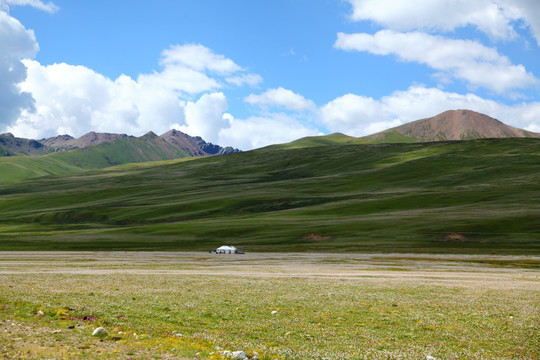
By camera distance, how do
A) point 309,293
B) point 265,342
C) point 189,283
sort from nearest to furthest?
point 265,342
point 309,293
point 189,283

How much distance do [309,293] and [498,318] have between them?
14.5 meters

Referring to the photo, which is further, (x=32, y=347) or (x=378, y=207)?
(x=378, y=207)

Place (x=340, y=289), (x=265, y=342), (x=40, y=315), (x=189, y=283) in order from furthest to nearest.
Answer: (x=189, y=283), (x=340, y=289), (x=40, y=315), (x=265, y=342)

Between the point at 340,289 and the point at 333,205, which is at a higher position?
the point at 333,205

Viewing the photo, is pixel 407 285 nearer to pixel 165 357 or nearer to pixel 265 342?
pixel 265 342

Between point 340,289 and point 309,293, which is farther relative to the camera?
point 340,289

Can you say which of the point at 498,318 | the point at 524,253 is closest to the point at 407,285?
the point at 498,318

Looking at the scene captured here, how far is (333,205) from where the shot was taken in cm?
19012

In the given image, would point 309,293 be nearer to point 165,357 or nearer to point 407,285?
point 407,285

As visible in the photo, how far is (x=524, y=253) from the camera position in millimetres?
103625

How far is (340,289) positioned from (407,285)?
8883mm

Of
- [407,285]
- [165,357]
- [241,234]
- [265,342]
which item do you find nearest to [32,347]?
[165,357]

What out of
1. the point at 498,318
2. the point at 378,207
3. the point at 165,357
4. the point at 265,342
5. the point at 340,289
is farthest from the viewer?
the point at 378,207

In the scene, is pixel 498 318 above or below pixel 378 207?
below
